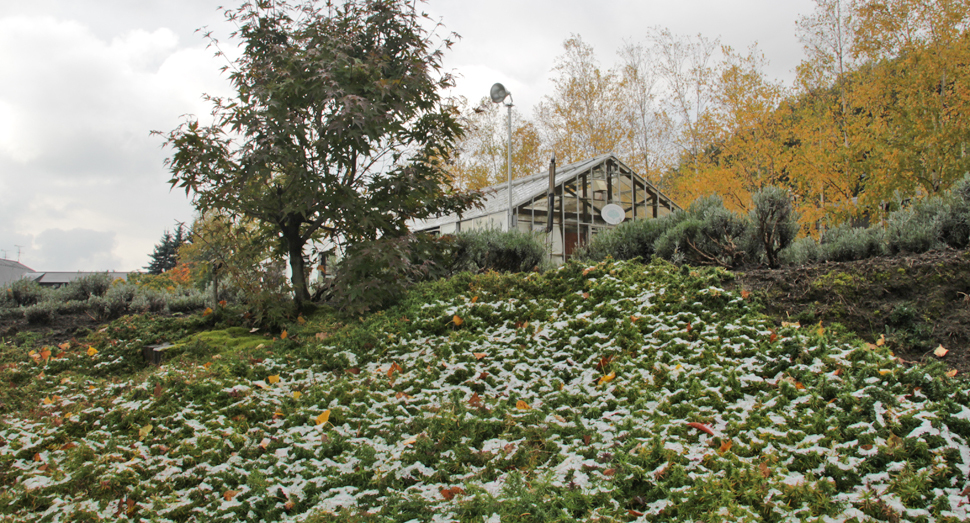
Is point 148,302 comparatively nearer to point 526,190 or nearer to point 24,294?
point 24,294

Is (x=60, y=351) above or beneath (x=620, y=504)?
→ above

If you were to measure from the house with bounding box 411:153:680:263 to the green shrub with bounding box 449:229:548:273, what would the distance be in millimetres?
5128

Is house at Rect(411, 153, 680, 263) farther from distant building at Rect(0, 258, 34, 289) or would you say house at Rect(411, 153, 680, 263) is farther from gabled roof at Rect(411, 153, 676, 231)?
distant building at Rect(0, 258, 34, 289)

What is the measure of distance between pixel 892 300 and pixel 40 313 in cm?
985

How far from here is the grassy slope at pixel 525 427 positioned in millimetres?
2457

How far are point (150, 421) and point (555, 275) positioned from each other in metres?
3.70

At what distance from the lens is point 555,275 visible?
5.50 metres

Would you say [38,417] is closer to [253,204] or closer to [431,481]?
[253,204]

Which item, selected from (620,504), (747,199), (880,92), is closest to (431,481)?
(620,504)

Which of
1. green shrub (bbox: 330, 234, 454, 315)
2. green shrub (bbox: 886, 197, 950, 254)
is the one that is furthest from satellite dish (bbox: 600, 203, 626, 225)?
green shrub (bbox: 330, 234, 454, 315)

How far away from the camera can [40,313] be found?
7.25 meters

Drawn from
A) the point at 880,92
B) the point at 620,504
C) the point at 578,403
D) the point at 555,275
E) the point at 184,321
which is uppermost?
the point at 880,92

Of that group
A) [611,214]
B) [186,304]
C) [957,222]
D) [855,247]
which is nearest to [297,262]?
[186,304]

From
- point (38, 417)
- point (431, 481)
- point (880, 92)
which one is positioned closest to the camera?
point (431, 481)
